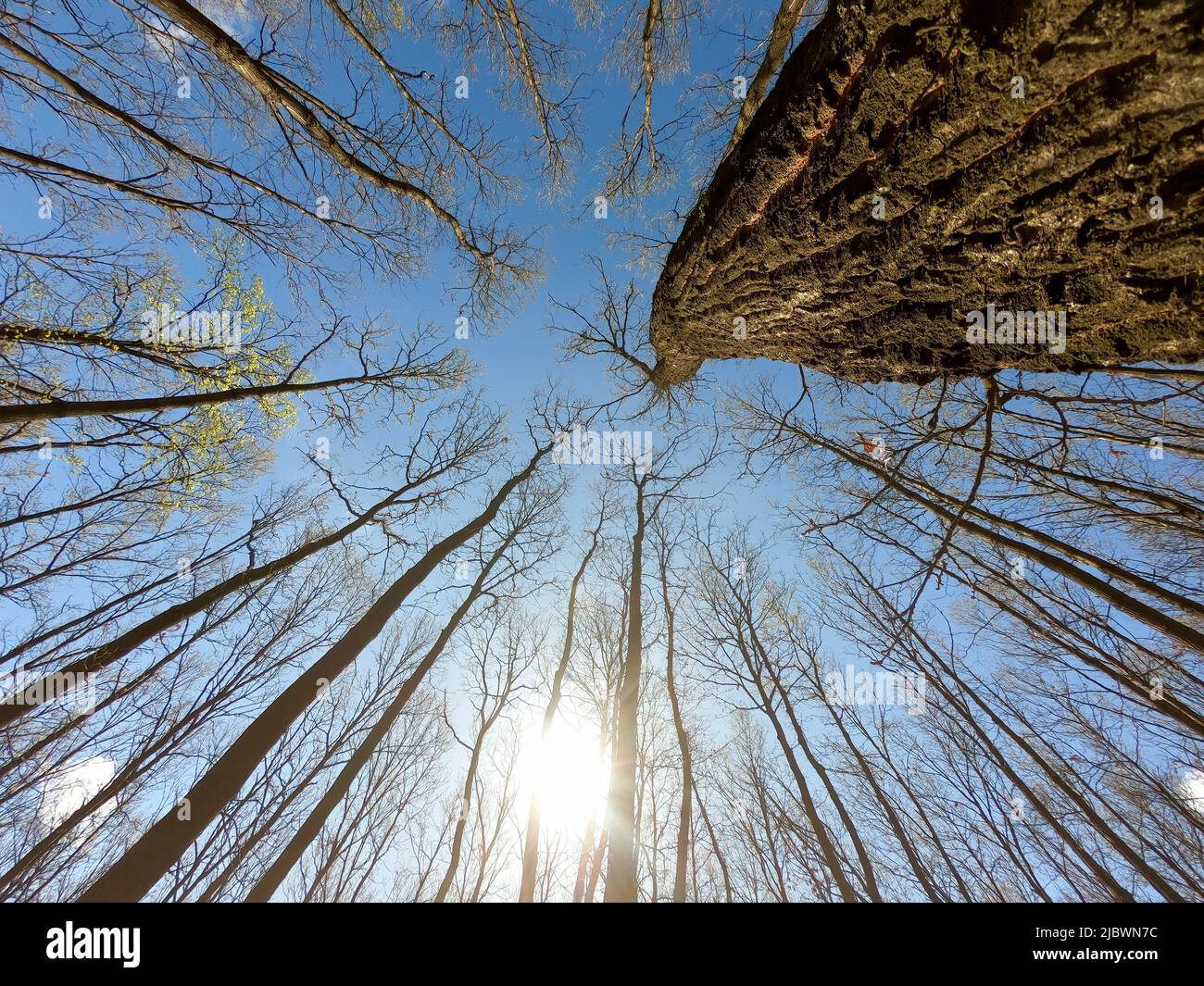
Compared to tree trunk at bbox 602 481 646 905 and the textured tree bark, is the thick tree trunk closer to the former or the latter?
tree trunk at bbox 602 481 646 905

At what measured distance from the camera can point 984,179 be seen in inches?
68.0

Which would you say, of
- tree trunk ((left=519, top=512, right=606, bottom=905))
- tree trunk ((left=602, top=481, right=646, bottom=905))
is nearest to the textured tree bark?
tree trunk ((left=602, top=481, right=646, bottom=905))

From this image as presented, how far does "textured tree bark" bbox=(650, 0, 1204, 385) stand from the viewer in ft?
4.24

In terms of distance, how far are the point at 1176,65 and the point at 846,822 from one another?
10.2 metres

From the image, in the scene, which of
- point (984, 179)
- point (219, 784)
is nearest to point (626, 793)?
point (219, 784)

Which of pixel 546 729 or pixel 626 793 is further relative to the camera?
pixel 546 729

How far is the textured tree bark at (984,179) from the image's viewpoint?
1.29 meters

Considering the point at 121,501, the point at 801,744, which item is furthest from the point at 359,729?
the point at 801,744

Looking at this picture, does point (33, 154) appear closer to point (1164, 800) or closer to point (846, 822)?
point (846, 822)

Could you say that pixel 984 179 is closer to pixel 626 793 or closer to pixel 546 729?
pixel 626 793

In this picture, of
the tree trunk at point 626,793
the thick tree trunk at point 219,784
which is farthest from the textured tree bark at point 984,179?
the tree trunk at point 626,793

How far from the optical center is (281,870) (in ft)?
21.4
